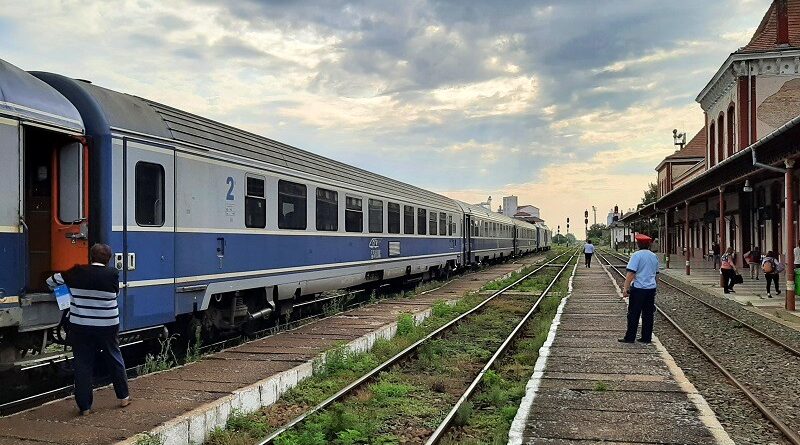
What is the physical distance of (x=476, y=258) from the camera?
3350 cm

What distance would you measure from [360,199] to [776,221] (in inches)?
745

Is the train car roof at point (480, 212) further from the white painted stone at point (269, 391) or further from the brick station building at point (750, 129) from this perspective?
the white painted stone at point (269, 391)

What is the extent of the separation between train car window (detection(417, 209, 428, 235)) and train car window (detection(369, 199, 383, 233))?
4.20m

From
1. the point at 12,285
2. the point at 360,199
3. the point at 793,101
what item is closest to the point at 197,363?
the point at 12,285

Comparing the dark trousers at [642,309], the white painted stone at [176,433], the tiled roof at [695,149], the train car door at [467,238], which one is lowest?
the white painted stone at [176,433]

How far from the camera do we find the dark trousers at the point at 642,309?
1115 cm

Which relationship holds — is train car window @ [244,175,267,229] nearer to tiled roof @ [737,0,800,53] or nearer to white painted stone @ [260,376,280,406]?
white painted stone @ [260,376,280,406]

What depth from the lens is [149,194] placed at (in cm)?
834

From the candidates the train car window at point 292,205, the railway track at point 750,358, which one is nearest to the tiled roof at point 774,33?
the railway track at point 750,358

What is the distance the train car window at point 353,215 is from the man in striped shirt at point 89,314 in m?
9.17

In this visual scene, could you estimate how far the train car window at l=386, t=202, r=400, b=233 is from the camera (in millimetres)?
19047

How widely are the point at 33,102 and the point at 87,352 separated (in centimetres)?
253

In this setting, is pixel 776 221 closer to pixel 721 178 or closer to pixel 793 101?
pixel 721 178

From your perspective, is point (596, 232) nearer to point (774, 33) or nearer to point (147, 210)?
point (774, 33)
